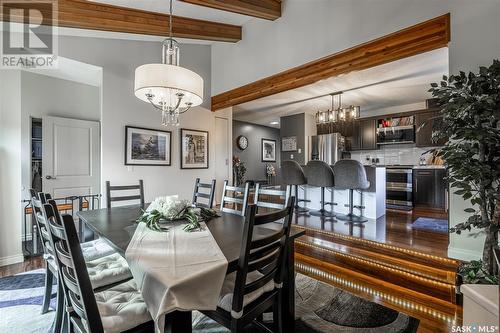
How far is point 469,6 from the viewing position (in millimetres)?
2250

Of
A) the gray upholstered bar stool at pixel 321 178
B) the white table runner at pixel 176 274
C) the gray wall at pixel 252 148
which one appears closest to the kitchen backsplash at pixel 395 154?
the gray upholstered bar stool at pixel 321 178

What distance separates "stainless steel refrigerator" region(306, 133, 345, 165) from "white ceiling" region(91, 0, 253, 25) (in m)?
3.64

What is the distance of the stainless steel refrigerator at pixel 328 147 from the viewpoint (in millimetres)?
6562

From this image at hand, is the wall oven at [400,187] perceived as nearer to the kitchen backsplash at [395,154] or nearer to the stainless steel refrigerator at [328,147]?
the kitchen backsplash at [395,154]

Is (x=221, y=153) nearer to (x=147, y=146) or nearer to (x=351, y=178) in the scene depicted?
(x=147, y=146)

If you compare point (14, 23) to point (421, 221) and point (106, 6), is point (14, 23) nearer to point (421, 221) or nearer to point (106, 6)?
point (106, 6)

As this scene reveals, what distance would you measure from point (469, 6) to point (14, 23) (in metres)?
5.13

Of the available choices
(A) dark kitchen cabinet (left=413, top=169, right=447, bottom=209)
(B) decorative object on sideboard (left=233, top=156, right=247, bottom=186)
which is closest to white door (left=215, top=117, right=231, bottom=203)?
(B) decorative object on sideboard (left=233, top=156, right=247, bottom=186)

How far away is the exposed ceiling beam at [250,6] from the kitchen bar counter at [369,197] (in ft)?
9.79

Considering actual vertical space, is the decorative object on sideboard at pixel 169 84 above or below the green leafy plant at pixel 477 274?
above

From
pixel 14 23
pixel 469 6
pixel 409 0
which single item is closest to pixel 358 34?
pixel 409 0

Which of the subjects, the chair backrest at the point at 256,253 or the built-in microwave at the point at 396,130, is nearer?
the chair backrest at the point at 256,253

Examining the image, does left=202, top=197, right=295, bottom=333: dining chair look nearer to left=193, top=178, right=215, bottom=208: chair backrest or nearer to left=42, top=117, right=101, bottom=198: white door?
left=193, top=178, right=215, bottom=208: chair backrest

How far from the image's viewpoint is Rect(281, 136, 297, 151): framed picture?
712 centimetres
